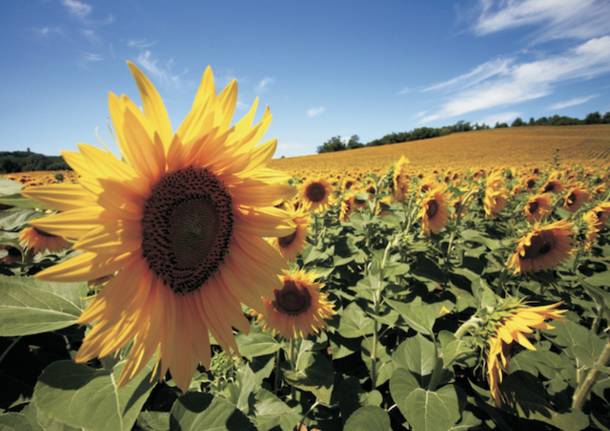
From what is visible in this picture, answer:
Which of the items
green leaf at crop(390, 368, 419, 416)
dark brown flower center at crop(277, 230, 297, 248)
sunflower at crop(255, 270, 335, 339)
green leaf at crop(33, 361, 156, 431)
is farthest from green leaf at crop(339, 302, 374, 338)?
green leaf at crop(33, 361, 156, 431)

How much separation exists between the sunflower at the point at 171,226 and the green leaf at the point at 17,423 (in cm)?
34

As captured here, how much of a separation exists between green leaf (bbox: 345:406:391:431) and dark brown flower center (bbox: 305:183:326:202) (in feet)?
15.0

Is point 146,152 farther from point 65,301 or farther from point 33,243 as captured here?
point 33,243

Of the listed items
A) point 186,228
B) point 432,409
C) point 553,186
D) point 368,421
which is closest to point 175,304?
point 186,228

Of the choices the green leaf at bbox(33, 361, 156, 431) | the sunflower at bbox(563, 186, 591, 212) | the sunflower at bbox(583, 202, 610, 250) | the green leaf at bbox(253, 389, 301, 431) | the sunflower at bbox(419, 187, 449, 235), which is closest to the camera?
the green leaf at bbox(33, 361, 156, 431)

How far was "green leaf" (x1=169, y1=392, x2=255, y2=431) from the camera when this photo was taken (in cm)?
115

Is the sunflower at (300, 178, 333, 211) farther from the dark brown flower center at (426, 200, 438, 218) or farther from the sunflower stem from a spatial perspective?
the sunflower stem

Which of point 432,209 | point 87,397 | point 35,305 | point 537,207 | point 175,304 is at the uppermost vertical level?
point 35,305

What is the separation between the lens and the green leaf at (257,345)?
2430mm

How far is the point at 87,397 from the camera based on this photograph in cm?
90

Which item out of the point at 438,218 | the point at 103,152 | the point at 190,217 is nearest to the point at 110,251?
the point at 103,152

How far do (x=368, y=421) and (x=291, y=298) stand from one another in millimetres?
1101

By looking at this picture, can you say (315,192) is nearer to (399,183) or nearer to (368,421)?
(399,183)

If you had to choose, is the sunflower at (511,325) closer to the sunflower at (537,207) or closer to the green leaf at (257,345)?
the green leaf at (257,345)
